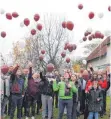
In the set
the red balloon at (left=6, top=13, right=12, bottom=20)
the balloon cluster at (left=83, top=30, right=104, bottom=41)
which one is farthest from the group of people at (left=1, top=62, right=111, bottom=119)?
the red balloon at (left=6, top=13, right=12, bottom=20)

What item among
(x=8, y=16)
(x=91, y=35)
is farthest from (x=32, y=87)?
(x=91, y=35)

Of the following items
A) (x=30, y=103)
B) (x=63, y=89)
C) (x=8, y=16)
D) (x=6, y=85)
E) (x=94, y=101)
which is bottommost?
(x=30, y=103)

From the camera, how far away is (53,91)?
11.5 meters

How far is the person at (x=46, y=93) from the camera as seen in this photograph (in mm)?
11336

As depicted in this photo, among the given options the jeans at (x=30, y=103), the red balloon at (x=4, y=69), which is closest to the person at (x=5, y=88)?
the red balloon at (x=4, y=69)

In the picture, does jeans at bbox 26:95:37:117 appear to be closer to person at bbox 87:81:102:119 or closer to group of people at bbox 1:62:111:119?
group of people at bbox 1:62:111:119

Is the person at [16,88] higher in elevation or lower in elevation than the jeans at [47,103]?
higher

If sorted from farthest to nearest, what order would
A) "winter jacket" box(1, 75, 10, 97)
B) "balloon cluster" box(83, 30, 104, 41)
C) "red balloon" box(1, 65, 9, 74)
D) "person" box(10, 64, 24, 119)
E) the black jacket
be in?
"balloon cluster" box(83, 30, 104, 41) → the black jacket → "winter jacket" box(1, 75, 10, 97) → "person" box(10, 64, 24, 119) → "red balloon" box(1, 65, 9, 74)

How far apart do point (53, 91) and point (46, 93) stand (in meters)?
0.23

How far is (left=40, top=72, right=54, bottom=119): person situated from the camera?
37.2ft

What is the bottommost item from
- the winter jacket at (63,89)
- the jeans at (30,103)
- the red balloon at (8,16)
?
the jeans at (30,103)

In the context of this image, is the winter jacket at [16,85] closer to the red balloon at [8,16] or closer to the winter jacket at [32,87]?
the winter jacket at [32,87]

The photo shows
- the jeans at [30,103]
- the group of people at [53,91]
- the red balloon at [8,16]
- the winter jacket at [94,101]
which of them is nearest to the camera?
the winter jacket at [94,101]

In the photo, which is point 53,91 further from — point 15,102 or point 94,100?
point 94,100
